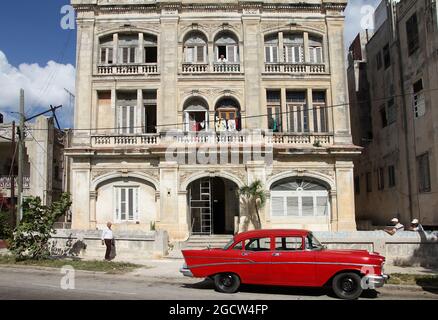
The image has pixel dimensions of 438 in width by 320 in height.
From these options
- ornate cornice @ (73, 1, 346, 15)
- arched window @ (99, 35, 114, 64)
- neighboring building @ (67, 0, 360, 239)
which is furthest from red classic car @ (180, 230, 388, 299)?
ornate cornice @ (73, 1, 346, 15)

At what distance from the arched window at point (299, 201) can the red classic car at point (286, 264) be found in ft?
36.3

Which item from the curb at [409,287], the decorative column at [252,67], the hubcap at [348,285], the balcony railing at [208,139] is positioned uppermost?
the decorative column at [252,67]

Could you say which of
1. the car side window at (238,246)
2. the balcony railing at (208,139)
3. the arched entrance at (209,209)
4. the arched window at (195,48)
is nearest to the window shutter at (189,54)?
the arched window at (195,48)

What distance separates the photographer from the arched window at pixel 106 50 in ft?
78.3

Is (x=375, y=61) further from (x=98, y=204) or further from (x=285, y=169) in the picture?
(x=98, y=204)

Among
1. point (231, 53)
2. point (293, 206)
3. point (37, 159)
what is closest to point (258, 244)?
point (293, 206)

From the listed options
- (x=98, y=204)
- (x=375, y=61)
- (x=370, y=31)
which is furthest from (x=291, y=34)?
(x=98, y=204)

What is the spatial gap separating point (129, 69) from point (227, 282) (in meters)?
15.3

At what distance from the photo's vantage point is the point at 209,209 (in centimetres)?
2378

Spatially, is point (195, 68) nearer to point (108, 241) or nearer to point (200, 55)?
point (200, 55)

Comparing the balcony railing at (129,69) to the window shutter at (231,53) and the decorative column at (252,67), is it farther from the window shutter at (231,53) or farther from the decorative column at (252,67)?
the decorative column at (252,67)

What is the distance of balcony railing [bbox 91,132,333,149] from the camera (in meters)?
22.3
